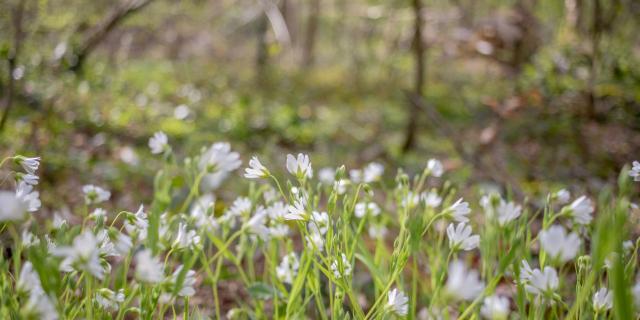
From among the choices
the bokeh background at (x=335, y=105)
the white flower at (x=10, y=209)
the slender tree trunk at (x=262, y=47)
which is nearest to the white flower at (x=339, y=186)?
the white flower at (x=10, y=209)

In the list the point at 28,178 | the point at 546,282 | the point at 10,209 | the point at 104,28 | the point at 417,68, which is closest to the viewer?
the point at 10,209

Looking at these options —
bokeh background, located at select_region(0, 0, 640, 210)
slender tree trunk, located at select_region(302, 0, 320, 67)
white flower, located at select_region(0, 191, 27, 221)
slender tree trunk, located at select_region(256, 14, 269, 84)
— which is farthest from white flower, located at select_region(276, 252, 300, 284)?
slender tree trunk, located at select_region(302, 0, 320, 67)

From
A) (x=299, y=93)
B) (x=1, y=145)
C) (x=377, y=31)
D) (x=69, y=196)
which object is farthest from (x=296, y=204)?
(x=377, y=31)

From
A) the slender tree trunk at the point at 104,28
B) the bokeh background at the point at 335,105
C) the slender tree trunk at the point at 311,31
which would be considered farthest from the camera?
the slender tree trunk at the point at 311,31

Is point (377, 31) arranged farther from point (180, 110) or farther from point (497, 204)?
point (497, 204)

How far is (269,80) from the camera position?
6.66 metres

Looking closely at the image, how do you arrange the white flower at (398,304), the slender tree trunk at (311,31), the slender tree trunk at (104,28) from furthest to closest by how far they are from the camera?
the slender tree trunk at (311,31), the slender tree trunk at (104,28), the white flower at (398,304)

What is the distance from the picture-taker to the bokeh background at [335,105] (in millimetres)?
3168

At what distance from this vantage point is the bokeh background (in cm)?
317

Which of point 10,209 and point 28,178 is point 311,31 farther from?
point 10,209

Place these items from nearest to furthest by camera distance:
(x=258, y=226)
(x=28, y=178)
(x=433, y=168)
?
(x=28, y=178) → (x=258, y=226) → (x=433, y=168)

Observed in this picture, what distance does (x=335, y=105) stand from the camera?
634cm

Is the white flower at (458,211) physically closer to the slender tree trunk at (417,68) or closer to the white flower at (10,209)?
the white flower at (10,209)

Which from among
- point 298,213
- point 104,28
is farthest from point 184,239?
point 104,28
